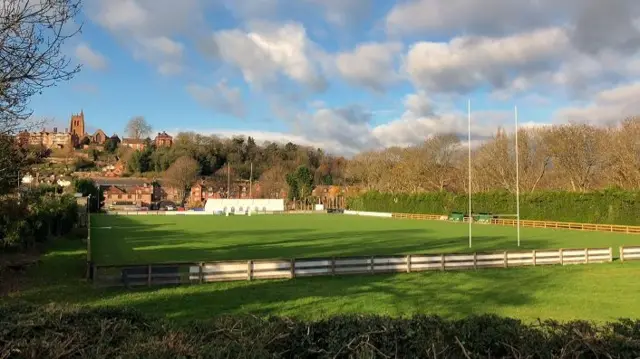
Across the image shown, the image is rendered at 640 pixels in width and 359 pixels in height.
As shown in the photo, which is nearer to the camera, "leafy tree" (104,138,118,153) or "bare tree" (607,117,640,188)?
"bare tree" (607,117,640,188)

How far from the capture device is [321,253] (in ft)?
90.6

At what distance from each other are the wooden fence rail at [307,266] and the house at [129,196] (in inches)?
4689

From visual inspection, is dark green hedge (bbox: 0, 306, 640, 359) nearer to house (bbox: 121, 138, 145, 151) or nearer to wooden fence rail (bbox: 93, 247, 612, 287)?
wooden fence rail (bbox: 93, 247, 612, 287)

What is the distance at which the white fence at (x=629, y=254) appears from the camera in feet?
81.9

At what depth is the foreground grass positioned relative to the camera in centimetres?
1288

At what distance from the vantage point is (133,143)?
595 ft

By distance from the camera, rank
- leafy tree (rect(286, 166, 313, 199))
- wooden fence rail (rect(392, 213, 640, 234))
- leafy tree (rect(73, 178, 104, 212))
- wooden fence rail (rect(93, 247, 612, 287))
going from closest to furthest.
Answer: wooden fence rail (rect(93, 247, 612, 287)), wooden fence rail (rect(392, 213, 640, 234)), leafy tree (rect(73, 178, 104, 212)), leafy tree (rect(286, 166, 313, 199))

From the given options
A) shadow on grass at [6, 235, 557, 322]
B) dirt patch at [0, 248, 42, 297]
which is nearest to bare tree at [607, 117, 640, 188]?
shadow on grass at [6, 235, 557, 322]

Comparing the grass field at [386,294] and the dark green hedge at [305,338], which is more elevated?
the dark green hedge at [305,338]

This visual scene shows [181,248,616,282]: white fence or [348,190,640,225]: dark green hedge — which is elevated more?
[348,190,640,225]: dark green hedge

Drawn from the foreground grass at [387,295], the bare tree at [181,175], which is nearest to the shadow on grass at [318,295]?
the foreground grass at [387,295]

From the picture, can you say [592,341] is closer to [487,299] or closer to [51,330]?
[51,330]

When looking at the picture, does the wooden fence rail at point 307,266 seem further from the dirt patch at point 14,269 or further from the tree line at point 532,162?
the tree line at point 532,162

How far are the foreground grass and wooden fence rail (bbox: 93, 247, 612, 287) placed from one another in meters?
0.54
